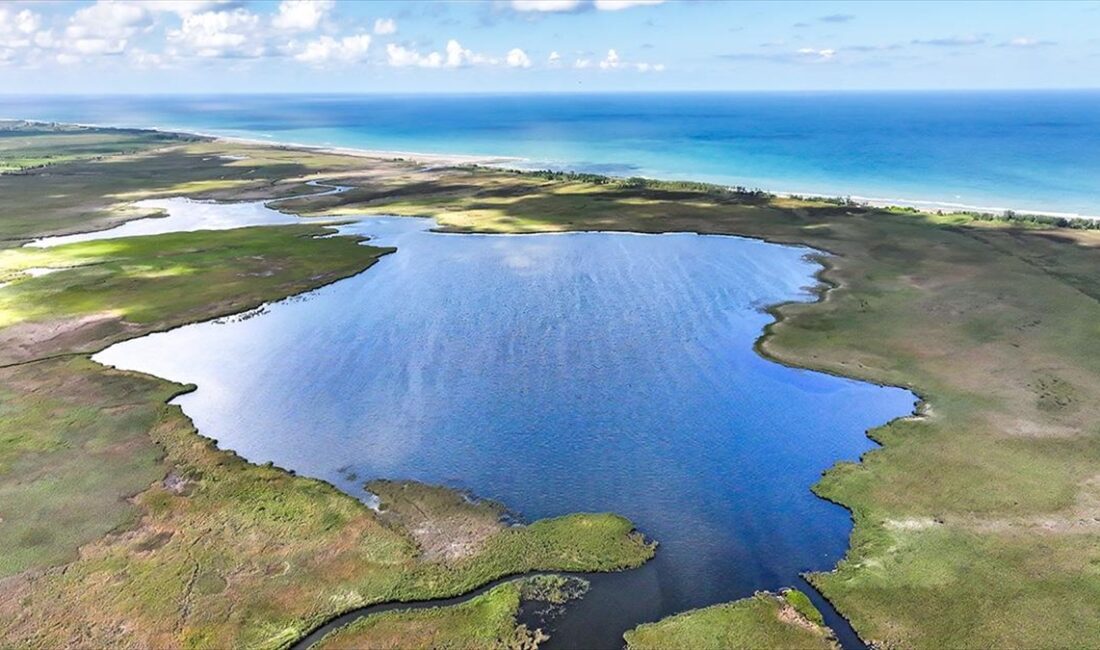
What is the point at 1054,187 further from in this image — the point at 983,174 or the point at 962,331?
the point at 962,331

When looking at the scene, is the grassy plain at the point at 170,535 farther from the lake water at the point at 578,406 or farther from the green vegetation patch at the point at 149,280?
the lake water at the point at 578,406

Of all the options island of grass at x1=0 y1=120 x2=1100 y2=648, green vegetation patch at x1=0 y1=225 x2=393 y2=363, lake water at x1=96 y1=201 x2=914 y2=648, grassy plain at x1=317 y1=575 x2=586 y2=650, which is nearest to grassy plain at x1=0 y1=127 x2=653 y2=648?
island of grass at x1=0 y1=120 x2=1100 y2=648

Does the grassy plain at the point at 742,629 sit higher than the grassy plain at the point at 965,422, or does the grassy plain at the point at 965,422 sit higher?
the grassy plain at the point at 965,422

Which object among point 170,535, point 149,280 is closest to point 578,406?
point 170,535

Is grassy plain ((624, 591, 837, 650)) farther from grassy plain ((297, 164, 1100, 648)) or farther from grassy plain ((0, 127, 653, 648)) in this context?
grassy plain ((0, 127, 653, 648))

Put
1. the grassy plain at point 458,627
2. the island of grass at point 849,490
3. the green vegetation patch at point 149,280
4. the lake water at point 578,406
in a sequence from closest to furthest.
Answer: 1. the grassy plain at point 458,627
2. the island of grass at point 849,490
3. the lake water at point 578,406
4. the green vegetation patch at point 149,280

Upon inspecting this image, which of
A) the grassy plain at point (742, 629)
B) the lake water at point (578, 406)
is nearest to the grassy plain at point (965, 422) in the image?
the grassy plain at point (742, 629)

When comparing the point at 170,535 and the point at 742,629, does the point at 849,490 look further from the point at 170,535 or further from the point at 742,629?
the point at 170,535

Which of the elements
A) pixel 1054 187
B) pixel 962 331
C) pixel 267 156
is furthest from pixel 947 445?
pixel 267 156

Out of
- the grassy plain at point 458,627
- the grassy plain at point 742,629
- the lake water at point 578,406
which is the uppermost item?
the lake water at point 578,406
